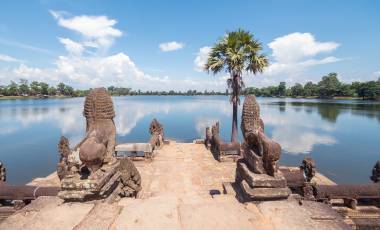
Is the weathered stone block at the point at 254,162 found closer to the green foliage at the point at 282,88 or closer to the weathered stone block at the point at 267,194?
the weathered stone block at the point at 267,194

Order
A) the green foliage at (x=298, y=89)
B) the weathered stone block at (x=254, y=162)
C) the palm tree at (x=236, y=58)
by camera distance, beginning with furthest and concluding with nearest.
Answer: the green foliage at (x=298, y=89), the palm tree at (x=236, y=58), the weathered stone block at (x=254, y=162)

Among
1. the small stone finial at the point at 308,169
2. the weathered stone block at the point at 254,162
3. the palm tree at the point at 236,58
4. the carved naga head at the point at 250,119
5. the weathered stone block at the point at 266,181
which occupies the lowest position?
the small stone finial at the point at 308,169

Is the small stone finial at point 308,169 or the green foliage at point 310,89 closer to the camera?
the small stone finial at point 308,169

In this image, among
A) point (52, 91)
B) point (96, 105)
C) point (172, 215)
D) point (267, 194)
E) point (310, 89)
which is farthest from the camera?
point (52, 91)

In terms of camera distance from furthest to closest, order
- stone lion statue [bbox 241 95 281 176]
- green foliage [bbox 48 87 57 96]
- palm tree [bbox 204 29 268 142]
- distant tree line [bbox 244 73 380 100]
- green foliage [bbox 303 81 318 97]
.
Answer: green foliage [bbox 48 87 57 96]
green foliage [bbox 303 81 318 97]
distant tree line [bbox 244 73 380 100]
palm tree [bbox 204 29 268 142]
stone lion statue [bbox 241 95 281 176]

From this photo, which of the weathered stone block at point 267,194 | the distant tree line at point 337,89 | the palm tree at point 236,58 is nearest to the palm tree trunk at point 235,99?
the palm tree at point 236,58

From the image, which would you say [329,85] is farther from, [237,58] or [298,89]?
[237,58]

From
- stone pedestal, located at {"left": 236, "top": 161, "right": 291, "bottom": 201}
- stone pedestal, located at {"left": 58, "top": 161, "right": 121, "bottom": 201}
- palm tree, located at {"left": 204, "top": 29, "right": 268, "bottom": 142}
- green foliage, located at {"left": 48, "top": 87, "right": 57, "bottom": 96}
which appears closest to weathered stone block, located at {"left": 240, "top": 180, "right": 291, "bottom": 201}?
stone pedestal, located at {"left": 236, "top": 161, "right": 291, "bottom": 201}

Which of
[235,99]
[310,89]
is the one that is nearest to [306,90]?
[310,89]

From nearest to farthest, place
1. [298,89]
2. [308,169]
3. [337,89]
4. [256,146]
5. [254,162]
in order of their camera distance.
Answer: [254,162] → [256,146] → [308,169] → [337,89] → [298,89]

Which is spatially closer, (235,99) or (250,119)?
(250,119)

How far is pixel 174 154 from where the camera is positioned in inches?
493

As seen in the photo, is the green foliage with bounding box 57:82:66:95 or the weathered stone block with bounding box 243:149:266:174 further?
the green foliage with bounding box 57:82:66:95

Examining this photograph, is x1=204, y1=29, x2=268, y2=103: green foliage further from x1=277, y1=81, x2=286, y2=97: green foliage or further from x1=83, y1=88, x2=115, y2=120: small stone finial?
x1=277, y1=81, x2=286, y2=97: green foliage
